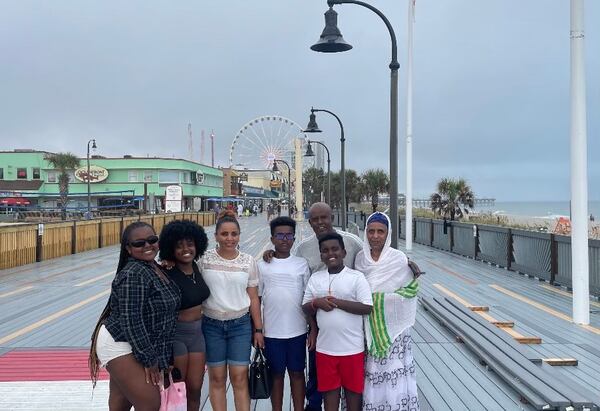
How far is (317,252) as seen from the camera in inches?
142

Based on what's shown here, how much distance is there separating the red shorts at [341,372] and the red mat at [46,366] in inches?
95.1

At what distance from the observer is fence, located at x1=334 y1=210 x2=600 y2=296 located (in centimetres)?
924

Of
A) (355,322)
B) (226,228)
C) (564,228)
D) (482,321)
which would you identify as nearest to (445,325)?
(482,321)

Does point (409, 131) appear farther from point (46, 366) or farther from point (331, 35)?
point (46, 366)

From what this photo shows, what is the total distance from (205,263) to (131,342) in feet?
2.37

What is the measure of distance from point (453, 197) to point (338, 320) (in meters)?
22.7

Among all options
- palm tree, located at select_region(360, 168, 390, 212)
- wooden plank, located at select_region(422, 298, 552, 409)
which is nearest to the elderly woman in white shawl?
wooden plank, located at select_region(422, 298, 552, 409)

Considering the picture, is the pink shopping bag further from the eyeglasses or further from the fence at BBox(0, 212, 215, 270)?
the fence at BBox(0, 212, 215, 270)

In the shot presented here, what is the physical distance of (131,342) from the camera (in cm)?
265

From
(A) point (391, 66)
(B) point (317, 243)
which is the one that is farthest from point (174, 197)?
(B) point (317, 243)

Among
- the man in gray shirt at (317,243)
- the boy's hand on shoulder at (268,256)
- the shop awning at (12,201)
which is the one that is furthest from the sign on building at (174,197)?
the boy's hand on shoulder at (268,256)

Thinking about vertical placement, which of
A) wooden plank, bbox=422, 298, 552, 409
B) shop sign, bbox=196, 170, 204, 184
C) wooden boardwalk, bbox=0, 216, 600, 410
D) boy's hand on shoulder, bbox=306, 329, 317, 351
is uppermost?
shop sign, bbox=196, 170, 204, 184

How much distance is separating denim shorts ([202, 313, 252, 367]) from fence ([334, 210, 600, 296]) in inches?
269

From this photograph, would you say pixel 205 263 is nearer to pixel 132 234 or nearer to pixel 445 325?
pixel 132 234
